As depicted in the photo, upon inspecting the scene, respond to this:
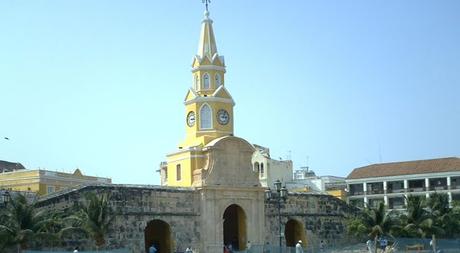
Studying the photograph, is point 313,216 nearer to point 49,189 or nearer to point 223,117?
point 223,117

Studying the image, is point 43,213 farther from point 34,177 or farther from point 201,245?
point 34,177

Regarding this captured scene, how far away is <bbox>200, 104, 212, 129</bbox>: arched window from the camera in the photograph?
47594 millimetres

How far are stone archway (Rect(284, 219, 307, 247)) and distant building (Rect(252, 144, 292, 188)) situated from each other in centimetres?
1524

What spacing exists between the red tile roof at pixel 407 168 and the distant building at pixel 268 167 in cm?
630

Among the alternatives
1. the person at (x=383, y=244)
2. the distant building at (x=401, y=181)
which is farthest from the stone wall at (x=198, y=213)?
the distant building at (x=401, y=181)

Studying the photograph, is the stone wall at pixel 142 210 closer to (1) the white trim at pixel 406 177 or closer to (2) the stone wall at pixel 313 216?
(2) the stone wall at pixel 313 216

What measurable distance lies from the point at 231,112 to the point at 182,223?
→ 373 inches

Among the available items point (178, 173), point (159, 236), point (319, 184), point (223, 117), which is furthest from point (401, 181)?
point (159, 236)

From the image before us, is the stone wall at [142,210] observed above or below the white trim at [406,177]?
below

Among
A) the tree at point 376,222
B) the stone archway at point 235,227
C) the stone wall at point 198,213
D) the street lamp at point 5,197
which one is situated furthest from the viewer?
the stone archway at point 235,227

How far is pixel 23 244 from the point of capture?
33.2 metres

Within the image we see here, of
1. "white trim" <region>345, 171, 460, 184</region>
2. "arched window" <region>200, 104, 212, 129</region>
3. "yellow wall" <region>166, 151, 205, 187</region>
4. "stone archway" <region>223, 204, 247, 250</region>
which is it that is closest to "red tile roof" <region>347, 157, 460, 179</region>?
"white trim" <region>345, 171, 460, 184</region>

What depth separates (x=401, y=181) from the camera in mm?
67312

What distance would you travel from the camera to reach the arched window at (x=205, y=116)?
4759cm
